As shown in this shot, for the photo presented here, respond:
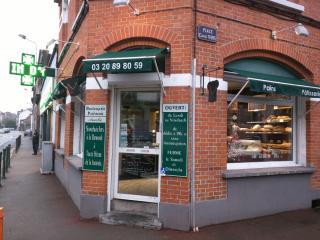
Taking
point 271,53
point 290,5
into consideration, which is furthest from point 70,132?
point 290,5

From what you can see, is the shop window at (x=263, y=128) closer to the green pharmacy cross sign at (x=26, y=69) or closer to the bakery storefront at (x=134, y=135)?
the bakery storefront at (x=134, y=135)

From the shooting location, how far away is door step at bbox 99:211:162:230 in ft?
21.8

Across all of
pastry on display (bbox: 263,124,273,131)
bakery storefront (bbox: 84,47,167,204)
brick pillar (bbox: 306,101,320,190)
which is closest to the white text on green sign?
bakery storefront (bbox: 84,47,167,204)

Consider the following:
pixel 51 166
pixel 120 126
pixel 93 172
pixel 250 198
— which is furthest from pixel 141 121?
pixel 51 166

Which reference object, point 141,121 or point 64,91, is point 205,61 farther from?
point 64,91

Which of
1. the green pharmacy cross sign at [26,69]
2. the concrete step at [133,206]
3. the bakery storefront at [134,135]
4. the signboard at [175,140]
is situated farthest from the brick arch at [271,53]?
the green pharmacy cross sign at [26,69]

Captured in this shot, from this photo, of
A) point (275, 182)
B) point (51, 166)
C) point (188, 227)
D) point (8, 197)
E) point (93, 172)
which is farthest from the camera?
point (51, 166)

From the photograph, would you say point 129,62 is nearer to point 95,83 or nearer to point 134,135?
point 95,83

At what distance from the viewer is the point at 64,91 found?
10828 millimetres

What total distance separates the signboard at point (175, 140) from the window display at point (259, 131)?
1555 millimetres

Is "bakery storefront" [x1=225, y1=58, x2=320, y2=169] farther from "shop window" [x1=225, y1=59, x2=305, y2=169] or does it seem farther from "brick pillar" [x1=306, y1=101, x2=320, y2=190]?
"brick pillar" [x1=306, y1=101, x2=320, y2=190]

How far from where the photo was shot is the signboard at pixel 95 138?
24.1ft

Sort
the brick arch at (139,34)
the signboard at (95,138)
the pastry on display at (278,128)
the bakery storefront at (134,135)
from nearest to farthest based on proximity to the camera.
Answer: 1. the brick arch at (139,34)
2. the bakery storefront at (134,135)
3. the signboard at (95,138)
4. the pastry on display at (278,128)

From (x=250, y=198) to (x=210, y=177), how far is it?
46.8 inches
